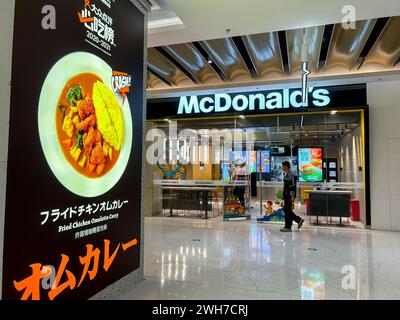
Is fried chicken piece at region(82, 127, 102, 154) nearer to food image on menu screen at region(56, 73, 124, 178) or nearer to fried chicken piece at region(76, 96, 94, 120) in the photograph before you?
food image on menu screen at region(56, 73, 124, 178)

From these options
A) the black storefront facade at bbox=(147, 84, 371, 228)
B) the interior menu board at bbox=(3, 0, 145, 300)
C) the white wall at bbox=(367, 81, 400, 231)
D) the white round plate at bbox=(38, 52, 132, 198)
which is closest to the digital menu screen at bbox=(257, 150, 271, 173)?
the black storefront facade at bbox=(147, 84, 371, 228)

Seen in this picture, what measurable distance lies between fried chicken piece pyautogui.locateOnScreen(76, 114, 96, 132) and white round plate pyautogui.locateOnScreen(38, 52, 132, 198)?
0.27 m

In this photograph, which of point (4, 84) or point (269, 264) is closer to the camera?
point (4, 84)

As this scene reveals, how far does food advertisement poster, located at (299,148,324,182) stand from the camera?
7613 mm

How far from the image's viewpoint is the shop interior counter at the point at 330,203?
7.10 m

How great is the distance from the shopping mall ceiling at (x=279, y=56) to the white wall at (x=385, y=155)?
700 millimetres

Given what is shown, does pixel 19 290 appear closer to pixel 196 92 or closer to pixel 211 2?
pixel 211 2

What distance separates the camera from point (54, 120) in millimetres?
2189

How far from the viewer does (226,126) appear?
27.8ft

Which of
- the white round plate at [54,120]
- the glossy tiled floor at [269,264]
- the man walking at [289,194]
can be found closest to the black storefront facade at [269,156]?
the man walking at [289,194]

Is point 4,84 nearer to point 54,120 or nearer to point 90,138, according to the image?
point 54,120

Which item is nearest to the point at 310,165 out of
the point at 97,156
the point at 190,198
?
the point at 190,198

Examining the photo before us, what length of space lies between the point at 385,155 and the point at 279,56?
3465mm
